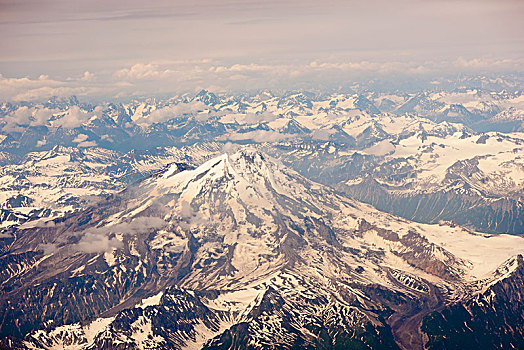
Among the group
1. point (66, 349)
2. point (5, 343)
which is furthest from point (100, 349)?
point (5, 343)

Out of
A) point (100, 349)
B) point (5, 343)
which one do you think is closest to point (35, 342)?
point (5, 343)

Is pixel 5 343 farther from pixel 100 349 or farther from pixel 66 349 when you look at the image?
pixel 100 349

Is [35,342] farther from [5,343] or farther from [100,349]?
[100,349]
